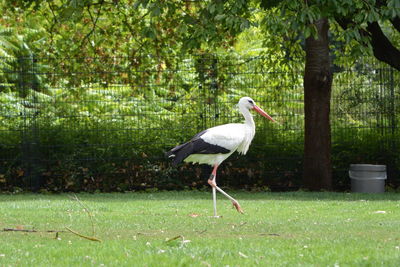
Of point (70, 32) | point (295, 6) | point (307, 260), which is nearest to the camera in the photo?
point (307, 260)

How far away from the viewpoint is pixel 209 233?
998 cm

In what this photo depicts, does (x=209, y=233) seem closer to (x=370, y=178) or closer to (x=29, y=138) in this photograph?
(x=370, y=178)

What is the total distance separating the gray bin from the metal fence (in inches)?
46.0

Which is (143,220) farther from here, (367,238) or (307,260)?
(307,260)

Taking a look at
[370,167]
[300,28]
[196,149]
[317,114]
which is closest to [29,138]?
[196,149]

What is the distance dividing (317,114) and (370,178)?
6.79ft

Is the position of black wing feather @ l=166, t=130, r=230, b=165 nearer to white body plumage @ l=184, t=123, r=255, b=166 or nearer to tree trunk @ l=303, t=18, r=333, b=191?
white body plumage @ l=184, t=123, r=255, b=166

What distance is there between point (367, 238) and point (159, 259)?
295cm

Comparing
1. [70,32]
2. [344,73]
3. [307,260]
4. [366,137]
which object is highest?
[70,32]

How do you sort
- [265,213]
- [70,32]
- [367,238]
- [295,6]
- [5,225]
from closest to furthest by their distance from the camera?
[367,238] < [5,225] < [295,6] < [265,213] < [70,32]

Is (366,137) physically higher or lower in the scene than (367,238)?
higher

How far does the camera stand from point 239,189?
65.8ft

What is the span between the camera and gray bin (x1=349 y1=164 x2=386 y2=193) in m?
18.7

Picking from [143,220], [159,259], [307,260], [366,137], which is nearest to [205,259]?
[159,259]
